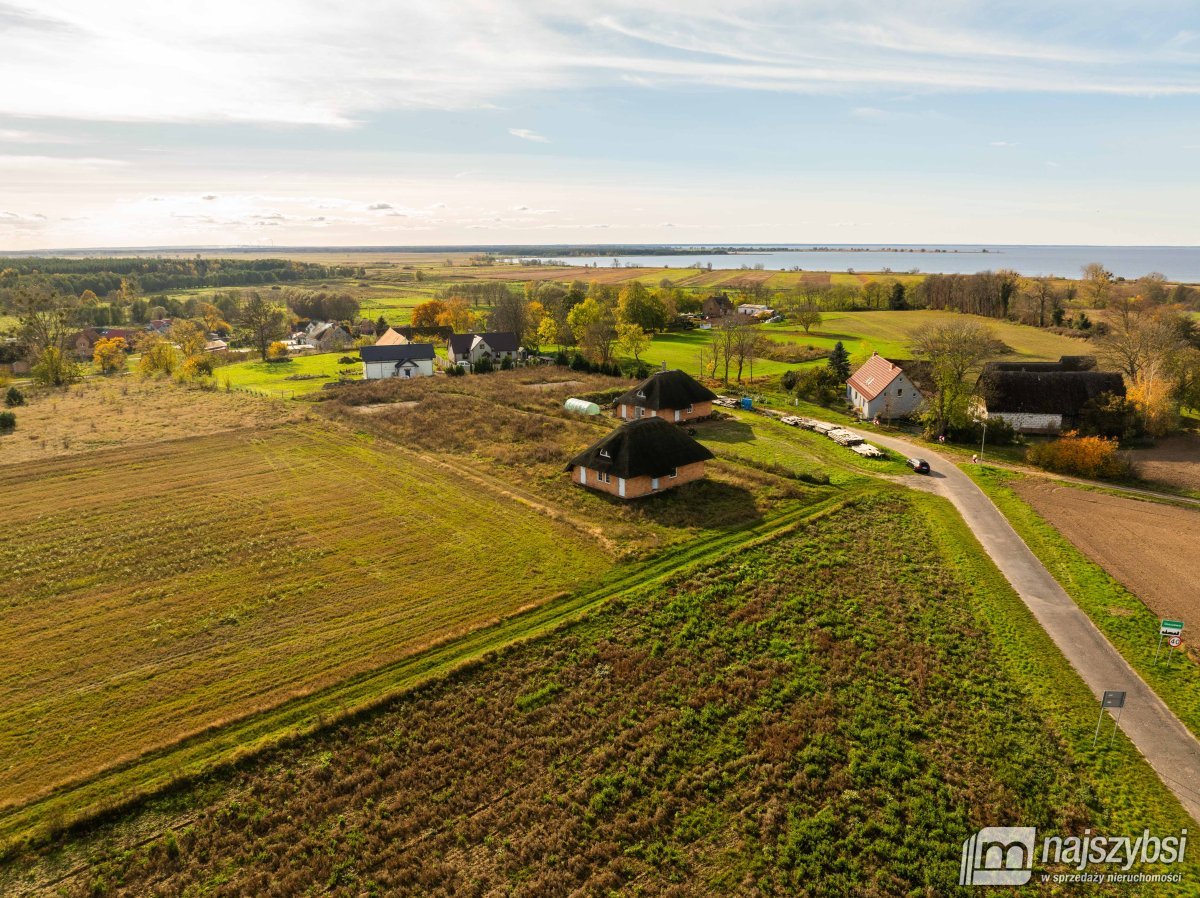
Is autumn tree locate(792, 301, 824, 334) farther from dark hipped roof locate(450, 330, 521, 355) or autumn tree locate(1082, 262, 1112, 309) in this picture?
autumn tree locate(1082, 262, 1112, 309)

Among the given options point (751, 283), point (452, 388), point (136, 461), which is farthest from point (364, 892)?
point (751, 283)

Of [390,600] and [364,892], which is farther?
[390,600]

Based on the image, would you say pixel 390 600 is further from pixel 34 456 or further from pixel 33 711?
pixel 34 456

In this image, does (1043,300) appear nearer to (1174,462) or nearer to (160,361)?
(1174,462)

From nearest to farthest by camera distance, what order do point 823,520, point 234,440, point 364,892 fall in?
point 364,892 → point 823,520 → point 234,440

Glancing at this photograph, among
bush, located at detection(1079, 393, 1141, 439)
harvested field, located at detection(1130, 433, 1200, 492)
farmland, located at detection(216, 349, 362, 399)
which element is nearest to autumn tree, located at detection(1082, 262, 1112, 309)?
harvested field, located at detection(1130, 433, 1200, 492)

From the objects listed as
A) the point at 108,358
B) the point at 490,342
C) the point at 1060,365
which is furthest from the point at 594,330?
the point at 108,358
